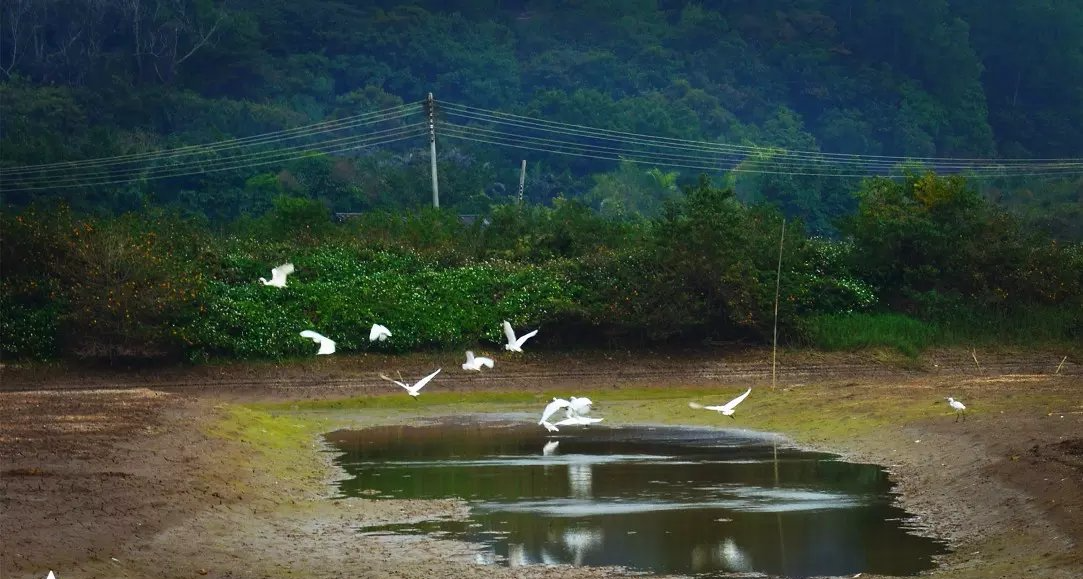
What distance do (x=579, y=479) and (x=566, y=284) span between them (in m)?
21.0

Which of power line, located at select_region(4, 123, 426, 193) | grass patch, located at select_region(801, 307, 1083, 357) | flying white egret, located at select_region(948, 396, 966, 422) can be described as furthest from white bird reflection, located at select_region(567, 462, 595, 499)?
power line, located at select_region(4, 123, 426, 193)

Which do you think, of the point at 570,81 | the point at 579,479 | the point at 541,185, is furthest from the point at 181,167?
the point at 579,479

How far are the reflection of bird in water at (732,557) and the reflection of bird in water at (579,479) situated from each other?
3667 millimetres

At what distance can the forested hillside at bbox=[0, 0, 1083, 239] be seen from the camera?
81312 millimetres

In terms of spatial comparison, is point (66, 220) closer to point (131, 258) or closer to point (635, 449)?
point (131, 258)

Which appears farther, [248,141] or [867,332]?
[248,141]

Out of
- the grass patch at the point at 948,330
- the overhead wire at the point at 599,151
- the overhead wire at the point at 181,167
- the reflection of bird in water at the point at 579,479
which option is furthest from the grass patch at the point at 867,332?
the overhead wire at the point at 599,151

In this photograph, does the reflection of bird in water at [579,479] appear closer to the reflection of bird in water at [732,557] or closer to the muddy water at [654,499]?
the muddy water at [654,499]

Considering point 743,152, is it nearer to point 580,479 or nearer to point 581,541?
point 580,479

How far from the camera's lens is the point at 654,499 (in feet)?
59.5

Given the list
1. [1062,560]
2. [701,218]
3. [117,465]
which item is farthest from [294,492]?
[701,218]

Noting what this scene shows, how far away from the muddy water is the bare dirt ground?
0.55 m

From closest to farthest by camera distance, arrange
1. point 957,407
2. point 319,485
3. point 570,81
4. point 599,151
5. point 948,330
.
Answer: point 319,485, point 957,407, point 948,330, point 599,151, point 570,81

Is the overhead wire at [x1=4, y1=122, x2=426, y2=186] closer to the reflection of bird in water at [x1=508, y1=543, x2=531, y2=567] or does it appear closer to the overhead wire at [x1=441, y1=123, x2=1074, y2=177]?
the overhead wire at [x1=441, y1=123, x2=1074, y2=177]
